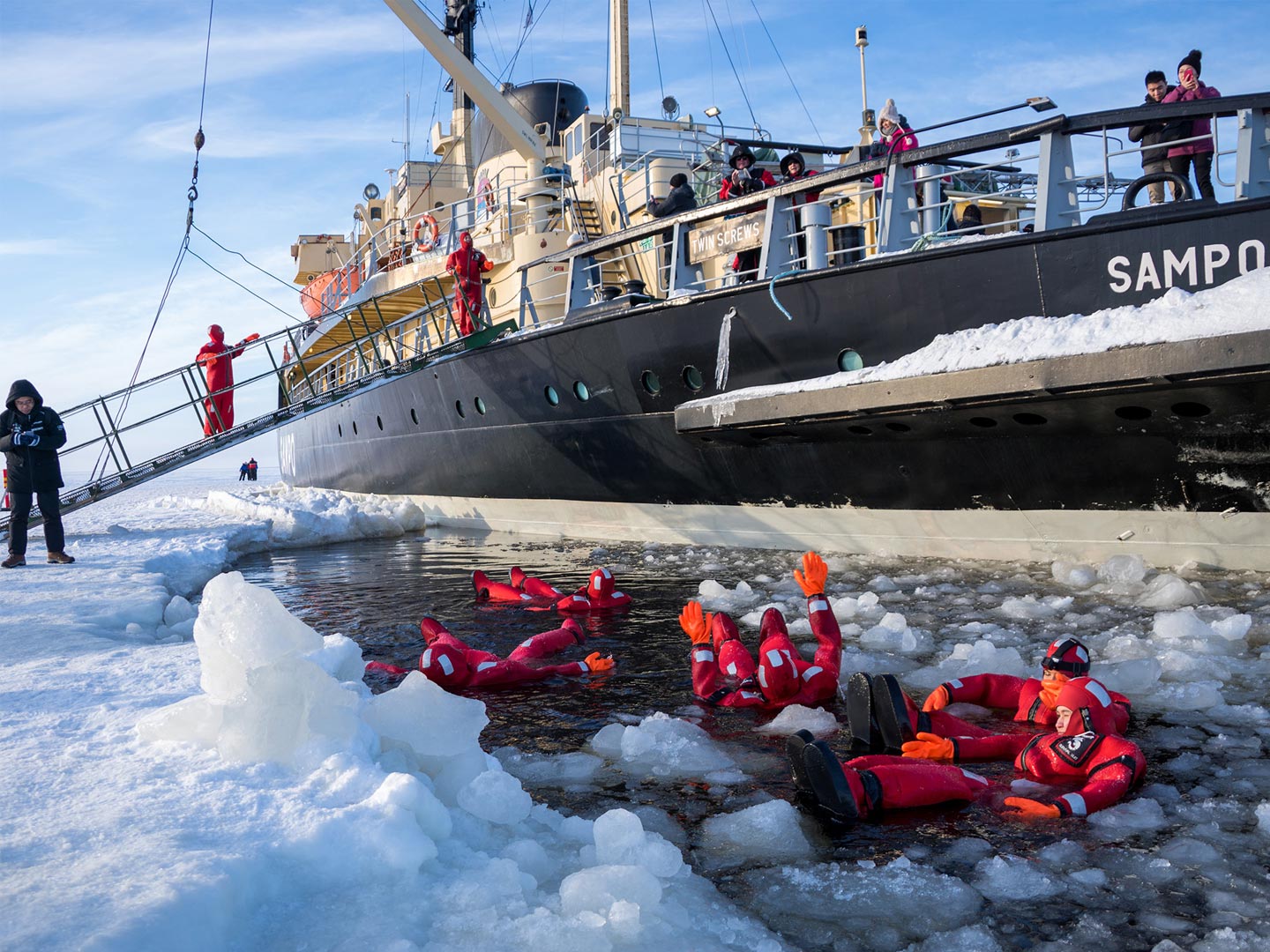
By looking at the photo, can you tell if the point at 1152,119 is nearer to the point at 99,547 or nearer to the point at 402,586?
the point at 402,586

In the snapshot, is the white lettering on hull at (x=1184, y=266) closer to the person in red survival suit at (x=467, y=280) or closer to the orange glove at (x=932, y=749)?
the orange glove at (x=932, y=749)

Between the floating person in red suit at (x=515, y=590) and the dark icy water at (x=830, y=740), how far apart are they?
0.17m

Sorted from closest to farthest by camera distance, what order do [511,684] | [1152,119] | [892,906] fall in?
[892,906]
[511,684]
[1152,119]

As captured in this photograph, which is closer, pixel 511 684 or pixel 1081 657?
pixel 1081 657

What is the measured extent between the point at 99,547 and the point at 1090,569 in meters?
8.78

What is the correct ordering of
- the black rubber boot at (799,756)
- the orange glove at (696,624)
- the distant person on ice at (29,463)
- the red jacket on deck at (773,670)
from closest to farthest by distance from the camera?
the black rubber boot at (799,756), the red jacket on deck at (773,670), the orange glove at (696,624), the distant person on ice at (29,463)

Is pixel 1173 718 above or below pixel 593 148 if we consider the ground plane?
below

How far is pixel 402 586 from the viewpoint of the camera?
852 centimetres

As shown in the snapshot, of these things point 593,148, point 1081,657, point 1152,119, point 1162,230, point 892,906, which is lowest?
point 892,906

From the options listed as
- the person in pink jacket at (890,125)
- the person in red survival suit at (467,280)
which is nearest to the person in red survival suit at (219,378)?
the person in red survival suit at (467,280)

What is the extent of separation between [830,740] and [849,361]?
157 inches

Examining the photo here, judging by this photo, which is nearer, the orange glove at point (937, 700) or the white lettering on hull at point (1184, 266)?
the orange glove at point (937, 700)

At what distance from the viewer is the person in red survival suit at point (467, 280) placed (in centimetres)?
1180

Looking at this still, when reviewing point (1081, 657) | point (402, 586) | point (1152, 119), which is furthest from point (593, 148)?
point (1081, 657)
